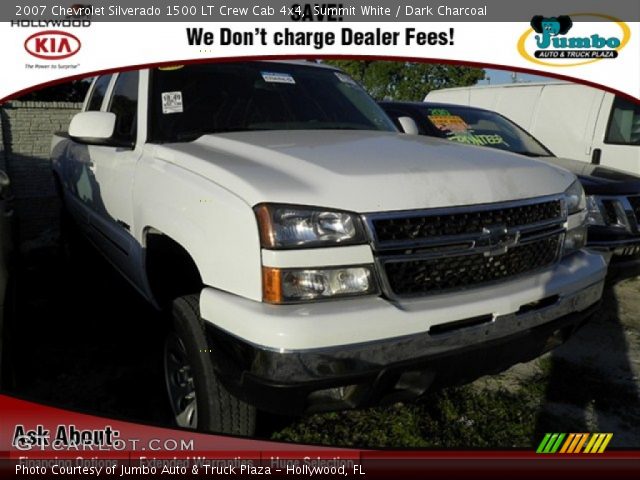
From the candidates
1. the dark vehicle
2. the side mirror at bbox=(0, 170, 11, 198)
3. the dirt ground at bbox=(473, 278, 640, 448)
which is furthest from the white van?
the side mirror at bbox=(0, 170, 11, 198)

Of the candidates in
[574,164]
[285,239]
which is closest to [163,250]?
[285,239]

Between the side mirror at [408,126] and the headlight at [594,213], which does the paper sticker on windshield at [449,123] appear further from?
the side mirror at [408,126]

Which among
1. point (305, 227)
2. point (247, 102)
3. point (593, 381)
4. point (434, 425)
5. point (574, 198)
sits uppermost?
point (247, 102)

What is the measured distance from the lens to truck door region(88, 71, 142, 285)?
115 inches

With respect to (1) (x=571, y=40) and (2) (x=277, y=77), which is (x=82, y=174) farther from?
(1) (x=571, y=40)

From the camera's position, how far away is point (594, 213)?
4234 mm

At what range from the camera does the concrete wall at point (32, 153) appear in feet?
28.6

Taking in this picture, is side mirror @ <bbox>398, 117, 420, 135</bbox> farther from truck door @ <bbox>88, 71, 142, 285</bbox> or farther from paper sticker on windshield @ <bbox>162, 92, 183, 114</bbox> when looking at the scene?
truck door @ <bbox>88, 71, 142, 285</bbox>

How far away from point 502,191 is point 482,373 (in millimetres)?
764

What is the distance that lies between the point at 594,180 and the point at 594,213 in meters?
0.42

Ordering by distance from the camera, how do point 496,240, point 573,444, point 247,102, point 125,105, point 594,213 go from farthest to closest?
point 594,213, point 125,105, point 247,102, point 573,444, point 496,240

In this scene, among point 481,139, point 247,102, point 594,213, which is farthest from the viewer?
point 481,139

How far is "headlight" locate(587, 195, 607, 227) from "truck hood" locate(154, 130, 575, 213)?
171cm

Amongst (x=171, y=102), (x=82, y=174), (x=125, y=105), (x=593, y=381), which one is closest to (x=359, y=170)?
(x=171, y=102)
